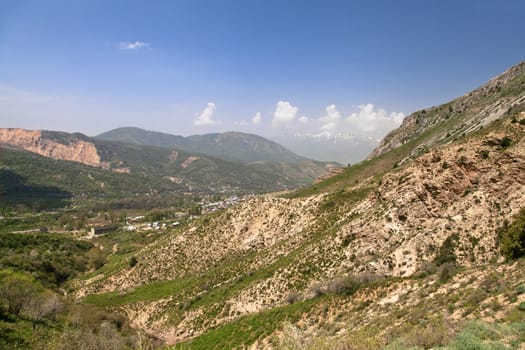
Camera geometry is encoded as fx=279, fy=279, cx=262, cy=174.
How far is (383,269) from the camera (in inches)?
1033

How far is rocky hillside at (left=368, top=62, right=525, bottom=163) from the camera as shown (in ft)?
185

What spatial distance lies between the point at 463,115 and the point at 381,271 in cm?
6610

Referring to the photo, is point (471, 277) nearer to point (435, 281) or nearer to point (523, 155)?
point (435, 281)

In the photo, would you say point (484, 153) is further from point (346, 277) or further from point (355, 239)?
point (346, 277)

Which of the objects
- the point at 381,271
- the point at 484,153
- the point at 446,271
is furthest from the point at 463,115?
the point at 446,271

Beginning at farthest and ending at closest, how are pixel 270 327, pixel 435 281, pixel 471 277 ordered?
pixel 270 327
pixel 435 281
pixel 471 277

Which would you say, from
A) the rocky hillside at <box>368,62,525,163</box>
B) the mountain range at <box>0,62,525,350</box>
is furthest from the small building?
the rocky hillside at <box>368,62,525,163</box>

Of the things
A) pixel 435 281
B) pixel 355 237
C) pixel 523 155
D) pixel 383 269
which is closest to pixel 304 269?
pixel 355 237

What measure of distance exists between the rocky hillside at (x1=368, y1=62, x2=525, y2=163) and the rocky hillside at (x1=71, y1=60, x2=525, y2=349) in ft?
35.8

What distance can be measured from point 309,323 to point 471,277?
12.1 m

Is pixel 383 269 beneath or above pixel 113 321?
above

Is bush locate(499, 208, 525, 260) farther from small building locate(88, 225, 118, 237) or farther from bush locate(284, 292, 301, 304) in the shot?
small building locate(88, 225, 118, 237)

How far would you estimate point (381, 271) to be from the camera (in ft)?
85.8

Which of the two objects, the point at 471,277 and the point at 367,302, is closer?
the point at 471,277
